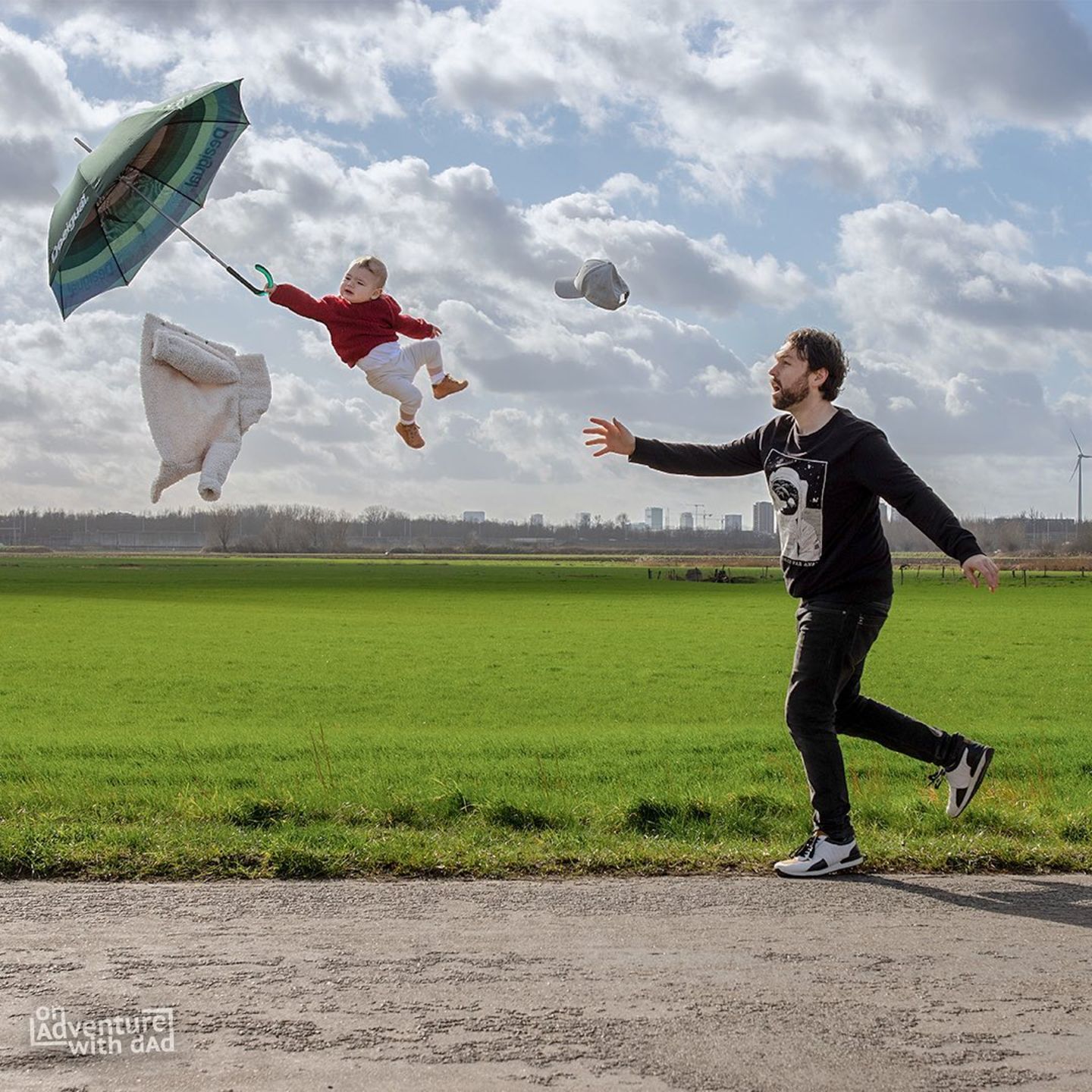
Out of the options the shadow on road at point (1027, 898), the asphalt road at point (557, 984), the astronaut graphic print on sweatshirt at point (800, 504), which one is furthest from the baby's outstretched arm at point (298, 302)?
the shadow on road at point (1027, 898)

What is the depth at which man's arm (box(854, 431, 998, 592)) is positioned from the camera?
6992 millimetres

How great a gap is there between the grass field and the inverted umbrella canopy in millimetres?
3901

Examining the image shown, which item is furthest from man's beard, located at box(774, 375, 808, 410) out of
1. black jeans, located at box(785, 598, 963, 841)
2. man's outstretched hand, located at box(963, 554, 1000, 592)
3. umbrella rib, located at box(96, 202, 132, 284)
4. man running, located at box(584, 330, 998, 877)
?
umbrella rib, located at box(96, 202, 132, 284)

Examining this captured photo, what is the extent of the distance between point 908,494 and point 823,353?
0.98 m

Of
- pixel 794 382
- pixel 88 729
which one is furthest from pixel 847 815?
pixel 88 729

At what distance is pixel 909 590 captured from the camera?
79938 mm

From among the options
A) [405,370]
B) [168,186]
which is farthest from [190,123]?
[405,370]

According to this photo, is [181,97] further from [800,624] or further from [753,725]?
[753,725]

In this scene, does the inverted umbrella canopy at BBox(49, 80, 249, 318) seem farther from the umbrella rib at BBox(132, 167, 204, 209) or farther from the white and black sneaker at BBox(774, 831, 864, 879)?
the white and black sneaker at BBox(774, 831, 864, 879)

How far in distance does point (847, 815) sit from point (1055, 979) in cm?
211

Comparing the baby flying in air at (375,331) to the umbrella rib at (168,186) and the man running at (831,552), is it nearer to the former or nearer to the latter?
the umbrella rib at (168,186)

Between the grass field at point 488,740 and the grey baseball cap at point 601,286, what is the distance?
383cm

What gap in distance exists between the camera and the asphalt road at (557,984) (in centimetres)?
454

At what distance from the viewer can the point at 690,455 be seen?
811 centimetres
